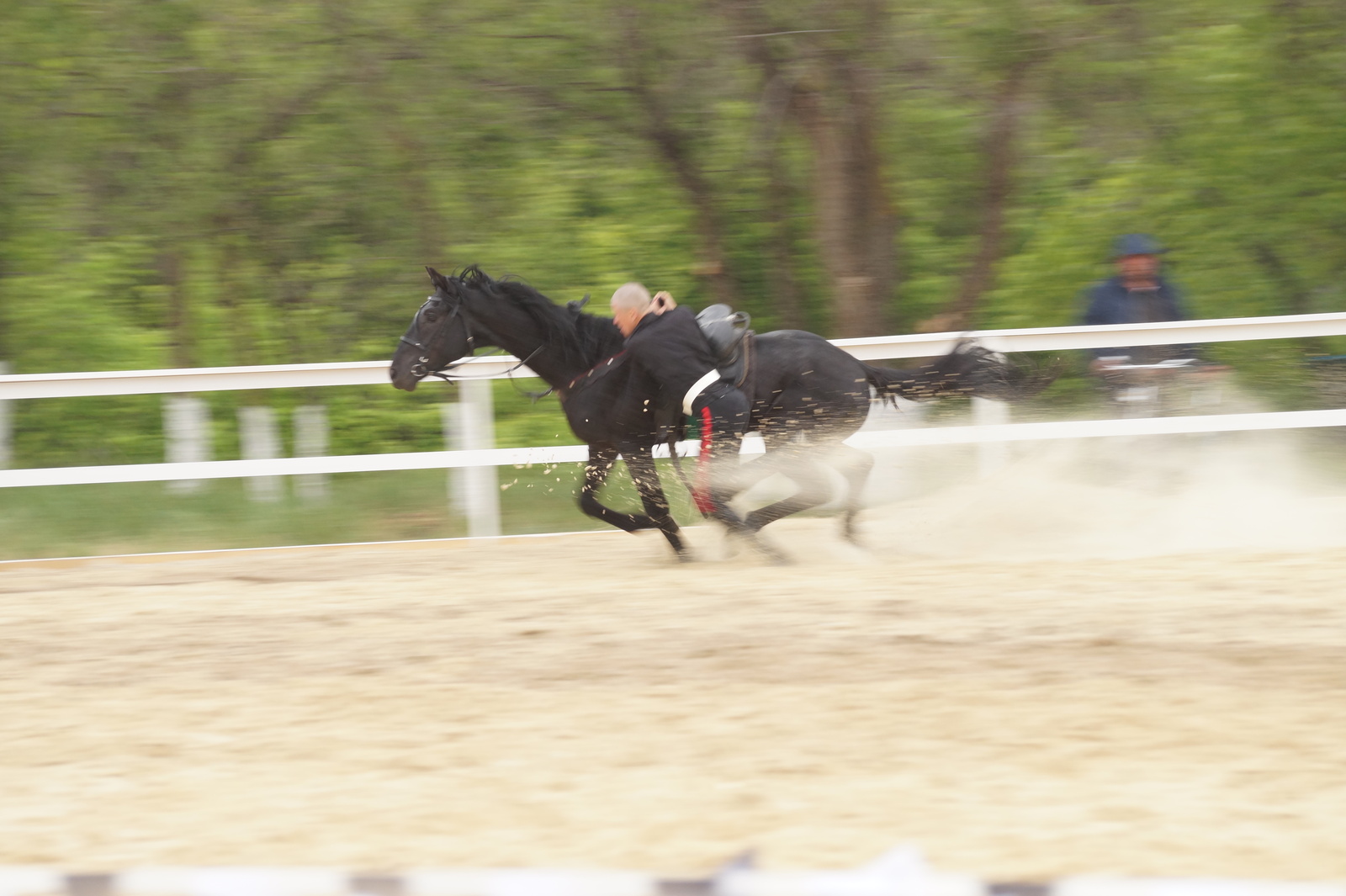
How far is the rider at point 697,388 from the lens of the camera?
6.76 m

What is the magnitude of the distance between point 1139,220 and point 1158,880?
9980mm

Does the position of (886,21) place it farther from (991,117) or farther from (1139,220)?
(1139,220)

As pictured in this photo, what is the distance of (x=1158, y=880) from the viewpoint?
297 cm

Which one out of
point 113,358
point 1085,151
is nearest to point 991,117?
point 1085,151

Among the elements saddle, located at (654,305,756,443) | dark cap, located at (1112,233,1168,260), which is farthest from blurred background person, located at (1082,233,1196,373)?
saddle, located at (654,305,756,443)

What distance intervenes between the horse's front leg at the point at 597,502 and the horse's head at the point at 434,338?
0.90 metres

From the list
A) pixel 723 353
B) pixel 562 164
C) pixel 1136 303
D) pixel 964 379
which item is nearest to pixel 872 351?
pixel 964 379

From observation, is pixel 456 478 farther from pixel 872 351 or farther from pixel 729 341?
pixel 872 351

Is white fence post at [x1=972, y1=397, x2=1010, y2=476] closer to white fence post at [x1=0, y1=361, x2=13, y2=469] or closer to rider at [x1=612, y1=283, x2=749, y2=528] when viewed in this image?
rider at [x1=612, y1=283, x2=749, y2=528]

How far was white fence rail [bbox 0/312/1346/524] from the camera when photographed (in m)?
8.16

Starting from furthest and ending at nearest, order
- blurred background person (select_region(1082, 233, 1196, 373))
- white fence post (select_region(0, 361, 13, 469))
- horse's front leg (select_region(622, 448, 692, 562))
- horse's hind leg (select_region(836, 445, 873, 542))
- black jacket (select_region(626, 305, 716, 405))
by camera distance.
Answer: white fence post (select_region(0, 361, 13, 469)), blurred background person (select_region(1082, 233, 1196, 373)), horse's hind leg (select_region(836, 445, 873, 542)), horse's front leg (select_region(622, 448, 692, 562)), black jacket (select_region(626, 305, 716, 405))

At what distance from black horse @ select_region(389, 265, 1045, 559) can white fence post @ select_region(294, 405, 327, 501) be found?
2.69 meters

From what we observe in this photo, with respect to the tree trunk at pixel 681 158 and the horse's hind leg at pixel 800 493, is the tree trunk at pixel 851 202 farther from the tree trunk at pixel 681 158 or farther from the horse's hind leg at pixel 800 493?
the horse's hind leg at pixel 800 493

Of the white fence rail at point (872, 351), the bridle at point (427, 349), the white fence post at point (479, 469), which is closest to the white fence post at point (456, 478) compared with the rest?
the white fence post at point (479, 469)
